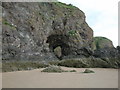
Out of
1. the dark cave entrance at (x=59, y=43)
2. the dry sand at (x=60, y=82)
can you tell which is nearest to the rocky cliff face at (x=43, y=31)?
the dark cave entrance at (x=59, y=43)

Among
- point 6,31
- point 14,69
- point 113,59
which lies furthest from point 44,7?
point 14,69

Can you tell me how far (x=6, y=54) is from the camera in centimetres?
2236

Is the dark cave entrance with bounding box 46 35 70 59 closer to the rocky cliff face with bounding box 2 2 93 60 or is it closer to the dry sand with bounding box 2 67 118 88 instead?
the rocky cliff face with bounding box 2 2 93 60

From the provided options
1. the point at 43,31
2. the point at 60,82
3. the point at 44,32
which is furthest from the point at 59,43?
the point at 60,82

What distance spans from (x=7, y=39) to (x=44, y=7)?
13.4 meters

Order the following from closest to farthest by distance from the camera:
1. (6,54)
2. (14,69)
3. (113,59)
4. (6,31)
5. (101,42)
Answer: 1. (14,69)
2. (6,54)
3. (6,31)
4. (113,59)
5. (101,42)

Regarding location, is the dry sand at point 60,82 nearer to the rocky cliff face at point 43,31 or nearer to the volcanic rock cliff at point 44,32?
the rocky cliff face at point 43,31

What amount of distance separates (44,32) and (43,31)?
0.81 ft

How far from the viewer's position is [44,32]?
1267 inches

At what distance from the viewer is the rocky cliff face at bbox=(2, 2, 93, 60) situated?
24578 mm

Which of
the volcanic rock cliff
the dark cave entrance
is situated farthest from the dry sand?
the dark cave entrance

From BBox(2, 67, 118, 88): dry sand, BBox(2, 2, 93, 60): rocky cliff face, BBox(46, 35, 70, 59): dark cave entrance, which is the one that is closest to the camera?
BBox(2, 67, 118, 88): dry sand

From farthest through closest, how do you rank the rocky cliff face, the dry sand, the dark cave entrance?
the dark cave entrance → the rocky cliff face → the dry sand

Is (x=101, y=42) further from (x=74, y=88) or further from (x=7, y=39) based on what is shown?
(x=74, y=88)
